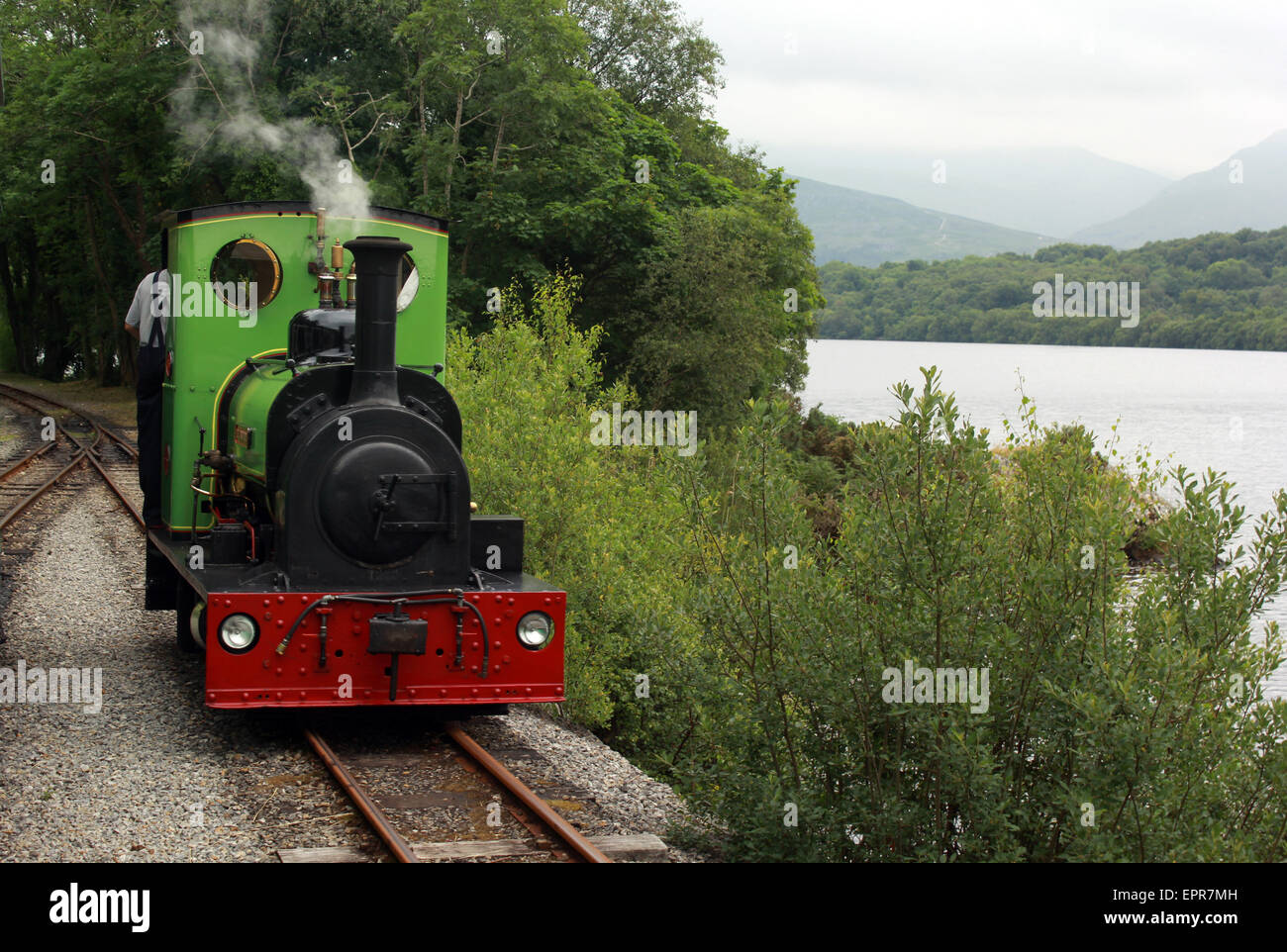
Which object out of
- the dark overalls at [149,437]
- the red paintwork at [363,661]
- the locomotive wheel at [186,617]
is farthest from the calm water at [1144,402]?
the dark overalls at [149,437]

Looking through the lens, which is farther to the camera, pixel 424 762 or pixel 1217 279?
pixel 1217 279

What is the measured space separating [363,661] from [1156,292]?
9256 cm

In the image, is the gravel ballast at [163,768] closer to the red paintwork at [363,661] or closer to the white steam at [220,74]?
the red paintwork at [363,661]

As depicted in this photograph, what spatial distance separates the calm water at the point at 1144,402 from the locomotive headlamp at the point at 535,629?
4520 mm

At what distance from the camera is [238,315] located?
8.76 metres

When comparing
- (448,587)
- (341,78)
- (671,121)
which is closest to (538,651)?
(448,587)

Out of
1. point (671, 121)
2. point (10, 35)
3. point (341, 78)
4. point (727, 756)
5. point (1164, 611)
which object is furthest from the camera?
point (671, 121)

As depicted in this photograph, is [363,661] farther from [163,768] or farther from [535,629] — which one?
[163,768]

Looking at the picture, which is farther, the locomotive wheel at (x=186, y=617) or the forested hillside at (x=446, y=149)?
the forested hillside at (x=446, y=149)

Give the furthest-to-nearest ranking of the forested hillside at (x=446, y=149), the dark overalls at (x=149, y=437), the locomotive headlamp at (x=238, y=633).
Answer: the forested hillside at (x=446, y=149), the dark overalls at (x=149, y=437), the locomotive headlamp at (x=238, y=633)

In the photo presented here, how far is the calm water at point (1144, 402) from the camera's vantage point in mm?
41781

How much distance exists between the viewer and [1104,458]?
725cm

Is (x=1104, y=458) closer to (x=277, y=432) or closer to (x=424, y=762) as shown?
(x=424, y=762)

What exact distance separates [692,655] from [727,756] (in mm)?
699
